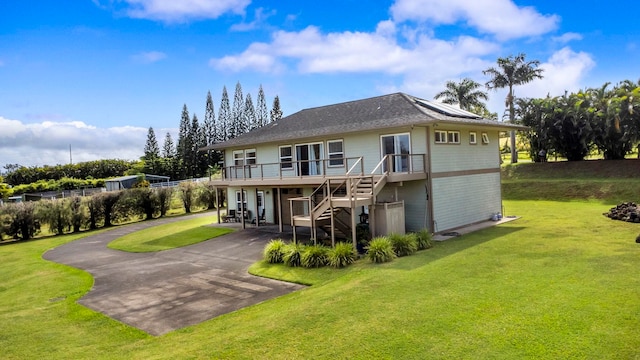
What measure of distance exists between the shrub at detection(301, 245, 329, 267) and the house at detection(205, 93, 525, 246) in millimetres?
1450

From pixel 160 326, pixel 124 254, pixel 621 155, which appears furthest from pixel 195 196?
pixel 621 155

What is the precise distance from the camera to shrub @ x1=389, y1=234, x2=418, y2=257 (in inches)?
→ 540

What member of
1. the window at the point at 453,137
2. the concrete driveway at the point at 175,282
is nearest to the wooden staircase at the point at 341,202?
the concrete driveway at the point at 175,282

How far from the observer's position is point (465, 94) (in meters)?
43.5

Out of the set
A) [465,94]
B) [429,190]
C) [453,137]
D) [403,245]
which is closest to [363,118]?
[453,137]

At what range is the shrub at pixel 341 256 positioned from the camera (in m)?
13.0

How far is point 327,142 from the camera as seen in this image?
20094mm

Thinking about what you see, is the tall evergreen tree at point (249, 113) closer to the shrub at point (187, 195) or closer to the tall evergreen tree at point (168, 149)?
the tall evergreen tree at point (168, 149)

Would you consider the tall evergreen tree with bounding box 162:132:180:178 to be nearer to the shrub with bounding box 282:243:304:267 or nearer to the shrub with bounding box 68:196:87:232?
the shrub with bounding box 68:196:87:232

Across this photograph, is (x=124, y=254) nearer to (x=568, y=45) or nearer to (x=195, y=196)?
(x=195, y=196)

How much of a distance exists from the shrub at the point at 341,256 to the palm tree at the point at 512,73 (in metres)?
32.6

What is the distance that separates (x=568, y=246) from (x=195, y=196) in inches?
1136

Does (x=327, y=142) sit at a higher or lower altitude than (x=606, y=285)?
higher

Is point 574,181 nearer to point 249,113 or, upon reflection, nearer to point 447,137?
point 447,137
